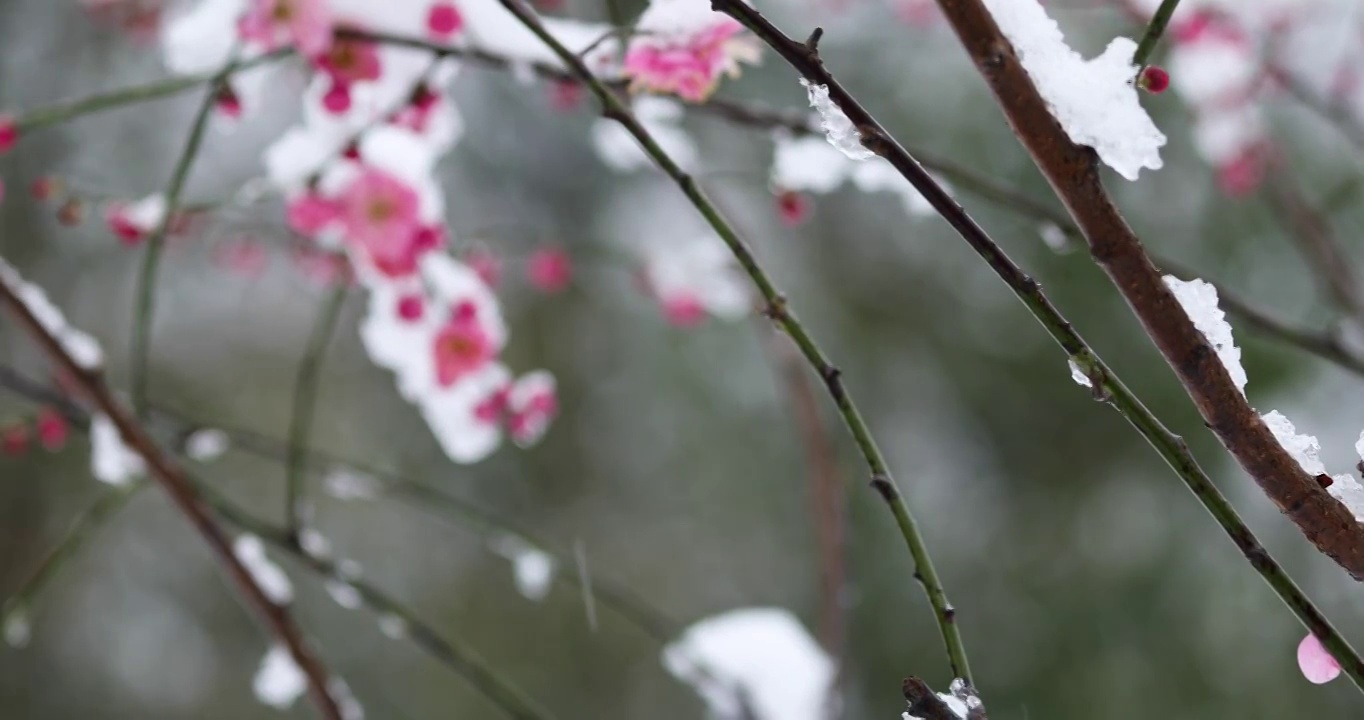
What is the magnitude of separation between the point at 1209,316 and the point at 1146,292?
0.04 meters

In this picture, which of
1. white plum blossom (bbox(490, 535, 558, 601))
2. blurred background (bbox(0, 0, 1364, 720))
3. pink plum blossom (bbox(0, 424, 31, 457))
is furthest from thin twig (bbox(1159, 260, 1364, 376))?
blurred background (bbox(0, 0, 1364, 720))

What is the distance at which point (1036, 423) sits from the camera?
3359 millimetres

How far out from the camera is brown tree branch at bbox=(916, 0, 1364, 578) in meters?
0.32

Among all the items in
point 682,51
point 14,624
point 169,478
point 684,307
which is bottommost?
point 14,624

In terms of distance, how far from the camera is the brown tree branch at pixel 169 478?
1.96 feet

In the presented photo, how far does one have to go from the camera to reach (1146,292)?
0.32m

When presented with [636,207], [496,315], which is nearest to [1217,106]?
[496,315]

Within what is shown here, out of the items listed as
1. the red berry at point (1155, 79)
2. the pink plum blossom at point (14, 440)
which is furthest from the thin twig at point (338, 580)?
the red berry at point (1155, 79)

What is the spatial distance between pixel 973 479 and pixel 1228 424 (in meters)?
3.18

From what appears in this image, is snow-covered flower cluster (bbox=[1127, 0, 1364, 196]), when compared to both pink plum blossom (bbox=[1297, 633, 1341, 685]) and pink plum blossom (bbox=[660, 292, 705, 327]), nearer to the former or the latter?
pink plum blossom (bbox=[660, 292, 705, 327])

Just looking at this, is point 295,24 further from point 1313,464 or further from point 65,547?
point 1313,464

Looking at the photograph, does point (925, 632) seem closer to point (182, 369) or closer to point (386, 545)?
point (386, 545)

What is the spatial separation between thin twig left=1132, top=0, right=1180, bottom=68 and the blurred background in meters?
2.67

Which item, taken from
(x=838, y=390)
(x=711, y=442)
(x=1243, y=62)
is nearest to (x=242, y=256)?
(x=838, y=390)
